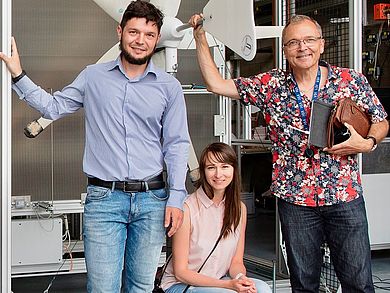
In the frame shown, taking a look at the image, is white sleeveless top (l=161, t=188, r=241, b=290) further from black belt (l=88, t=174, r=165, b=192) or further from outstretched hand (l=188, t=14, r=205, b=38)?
outstretched hand (l=188, t=14, r=205, b=38)

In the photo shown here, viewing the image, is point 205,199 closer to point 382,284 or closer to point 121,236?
point 121,236

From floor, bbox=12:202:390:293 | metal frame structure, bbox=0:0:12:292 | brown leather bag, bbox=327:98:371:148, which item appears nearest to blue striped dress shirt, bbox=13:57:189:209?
metal frame structure, bbox=0:0:12:292

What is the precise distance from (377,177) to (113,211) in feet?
9.82

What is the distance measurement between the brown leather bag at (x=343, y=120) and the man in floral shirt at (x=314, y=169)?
1.2 inches

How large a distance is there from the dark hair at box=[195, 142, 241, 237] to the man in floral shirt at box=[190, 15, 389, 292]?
191 millimetres

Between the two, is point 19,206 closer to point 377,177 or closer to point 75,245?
point 75,245

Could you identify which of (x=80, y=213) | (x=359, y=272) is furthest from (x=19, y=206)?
(x=359, y=272)

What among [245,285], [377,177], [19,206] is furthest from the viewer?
[377,177]

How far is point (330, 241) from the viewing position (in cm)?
299

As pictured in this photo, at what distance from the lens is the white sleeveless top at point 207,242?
3076mm

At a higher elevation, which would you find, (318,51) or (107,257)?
(318,51)

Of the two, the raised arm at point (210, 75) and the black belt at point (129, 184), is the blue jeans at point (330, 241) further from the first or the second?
the black belt at point (129, 184)

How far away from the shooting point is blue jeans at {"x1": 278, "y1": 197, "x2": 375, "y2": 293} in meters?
2.92

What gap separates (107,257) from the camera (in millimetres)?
2566
